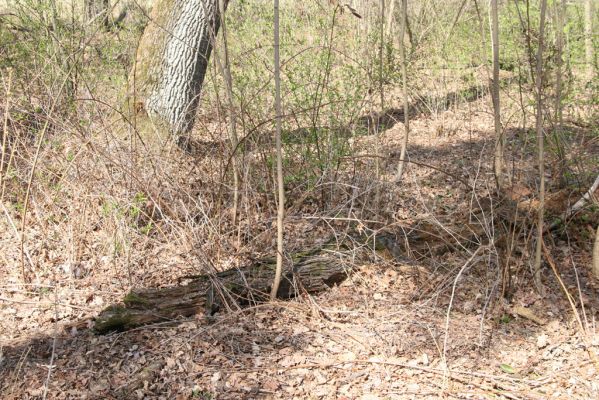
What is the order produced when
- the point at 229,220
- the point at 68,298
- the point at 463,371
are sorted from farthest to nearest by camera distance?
the point at 229,220, the point at 68,298, the point at 463,371

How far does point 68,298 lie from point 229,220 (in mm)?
1330

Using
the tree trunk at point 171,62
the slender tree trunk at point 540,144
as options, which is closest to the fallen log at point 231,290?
the slender tree trunk at point 540,144

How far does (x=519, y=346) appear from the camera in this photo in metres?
3.84

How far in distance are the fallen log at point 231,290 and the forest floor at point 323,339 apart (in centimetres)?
8

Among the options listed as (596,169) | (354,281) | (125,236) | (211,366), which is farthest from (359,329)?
(596,169)

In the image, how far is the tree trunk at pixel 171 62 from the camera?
6.30 m

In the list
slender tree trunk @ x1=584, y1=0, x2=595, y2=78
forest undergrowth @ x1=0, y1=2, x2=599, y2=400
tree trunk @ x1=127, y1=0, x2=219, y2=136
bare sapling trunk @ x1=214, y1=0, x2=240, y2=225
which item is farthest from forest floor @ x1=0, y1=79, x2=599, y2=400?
slender tree trunk @ x1=584, y1=0, x2=595, y2=78

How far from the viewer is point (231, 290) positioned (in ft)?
13.5

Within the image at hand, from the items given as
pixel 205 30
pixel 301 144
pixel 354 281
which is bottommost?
pixel 354 281

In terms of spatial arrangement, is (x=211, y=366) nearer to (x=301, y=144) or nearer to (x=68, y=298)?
(x=68, y=298)

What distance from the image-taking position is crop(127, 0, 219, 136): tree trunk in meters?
6.30

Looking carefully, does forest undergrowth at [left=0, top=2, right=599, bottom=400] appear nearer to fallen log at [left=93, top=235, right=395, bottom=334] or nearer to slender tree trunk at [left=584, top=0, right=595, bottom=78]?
fallen log at [left=93, top=235, right=395, bottom=334]

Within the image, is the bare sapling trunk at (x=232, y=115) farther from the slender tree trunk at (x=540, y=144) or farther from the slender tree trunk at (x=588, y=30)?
the slender tree trunk at (x=588, y=30)

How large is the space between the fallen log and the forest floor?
0.08 meters
